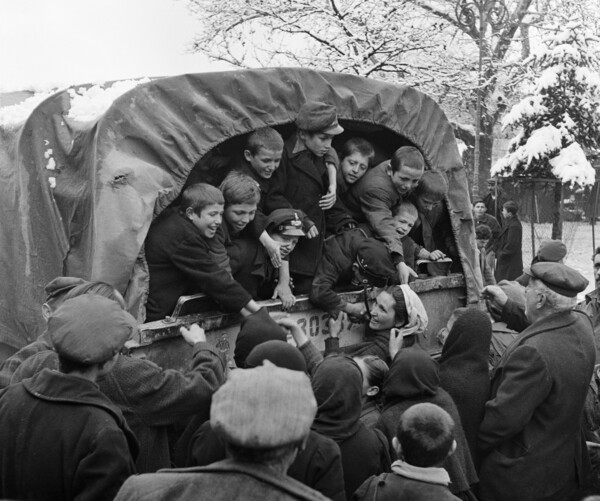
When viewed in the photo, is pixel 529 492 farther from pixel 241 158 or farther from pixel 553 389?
pixel 241 158

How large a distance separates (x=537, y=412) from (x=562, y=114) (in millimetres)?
9644

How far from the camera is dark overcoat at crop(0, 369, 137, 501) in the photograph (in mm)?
2443

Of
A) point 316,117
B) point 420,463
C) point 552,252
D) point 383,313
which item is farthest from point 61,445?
point 552,252

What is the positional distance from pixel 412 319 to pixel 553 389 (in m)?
1.15

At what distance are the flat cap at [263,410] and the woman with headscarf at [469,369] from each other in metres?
2.13

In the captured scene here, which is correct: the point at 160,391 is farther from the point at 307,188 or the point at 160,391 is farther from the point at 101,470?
the point at 307,188

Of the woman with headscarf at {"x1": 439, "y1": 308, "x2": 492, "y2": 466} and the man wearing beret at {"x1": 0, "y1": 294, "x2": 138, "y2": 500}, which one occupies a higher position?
the man wearing beret at {"x1": 0, "y1": 294, "x2": 138, "y2": 500}

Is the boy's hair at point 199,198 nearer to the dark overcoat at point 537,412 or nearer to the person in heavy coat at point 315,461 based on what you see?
the person in heavy coat at point 315,461

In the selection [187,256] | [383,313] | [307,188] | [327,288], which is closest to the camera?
[187,256]

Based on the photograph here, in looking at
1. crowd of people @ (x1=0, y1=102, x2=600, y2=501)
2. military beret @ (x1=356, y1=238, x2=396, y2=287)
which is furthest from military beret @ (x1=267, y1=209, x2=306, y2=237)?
military beret @ (x1=356, y1=238, x2=396, y2=287)

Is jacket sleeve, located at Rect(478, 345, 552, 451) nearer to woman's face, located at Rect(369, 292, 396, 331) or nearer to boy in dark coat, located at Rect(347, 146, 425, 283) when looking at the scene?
woman's face, located at Rect(369, 292, 396, 331)

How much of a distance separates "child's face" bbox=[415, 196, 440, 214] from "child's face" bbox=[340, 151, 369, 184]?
50cm

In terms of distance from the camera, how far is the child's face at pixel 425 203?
5.64 metres

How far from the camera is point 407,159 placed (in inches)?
211
